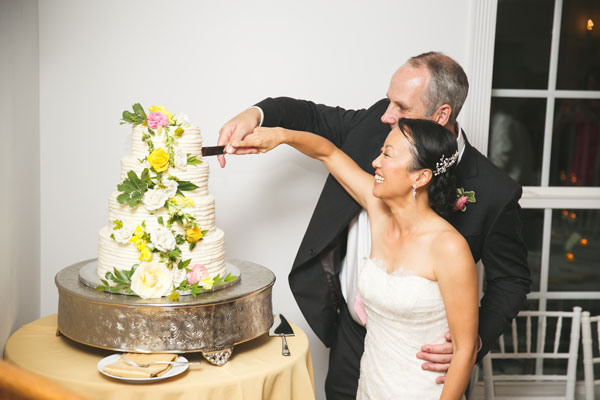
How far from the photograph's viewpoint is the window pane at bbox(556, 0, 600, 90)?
3623 millimetres

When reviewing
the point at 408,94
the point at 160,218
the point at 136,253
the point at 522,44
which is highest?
the point at 522,44

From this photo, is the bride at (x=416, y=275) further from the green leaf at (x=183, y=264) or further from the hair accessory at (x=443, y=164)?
the green leaf at (x=183, y=264)

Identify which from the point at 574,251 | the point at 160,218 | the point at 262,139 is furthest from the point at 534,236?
the point at 160,218

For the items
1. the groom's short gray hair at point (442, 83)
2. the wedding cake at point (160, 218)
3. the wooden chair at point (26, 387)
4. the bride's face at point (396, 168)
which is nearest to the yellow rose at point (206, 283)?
the wedding cake at point (160, 218)

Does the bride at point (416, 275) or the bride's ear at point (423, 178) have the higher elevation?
the bride's ear at point (423, 178)

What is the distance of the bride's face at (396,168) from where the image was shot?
7.04 ft

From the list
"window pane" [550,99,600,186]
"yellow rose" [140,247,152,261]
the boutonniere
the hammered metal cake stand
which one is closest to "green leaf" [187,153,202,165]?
"yellow rose" [140,247,152,261]

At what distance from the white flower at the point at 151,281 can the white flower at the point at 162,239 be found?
6 centimetres

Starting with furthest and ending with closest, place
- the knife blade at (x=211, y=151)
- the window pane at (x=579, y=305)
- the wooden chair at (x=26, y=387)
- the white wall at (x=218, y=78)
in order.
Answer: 1. the window pane at (x=579, y=305)
2. the white wall at (x=218, y=78)
3. the knife blade at (x=211, y=151)
4. the wooden chair at (x=26, y=387)

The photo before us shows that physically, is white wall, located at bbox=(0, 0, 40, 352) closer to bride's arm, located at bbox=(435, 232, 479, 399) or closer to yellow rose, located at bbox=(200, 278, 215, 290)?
yellow rose, located at bbox=(200, 278, 215, 290)

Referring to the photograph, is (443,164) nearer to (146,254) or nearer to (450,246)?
(450,246)

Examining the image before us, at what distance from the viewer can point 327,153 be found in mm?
2568

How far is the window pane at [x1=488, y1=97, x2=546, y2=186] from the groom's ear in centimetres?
140

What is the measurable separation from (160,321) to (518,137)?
2583mm
